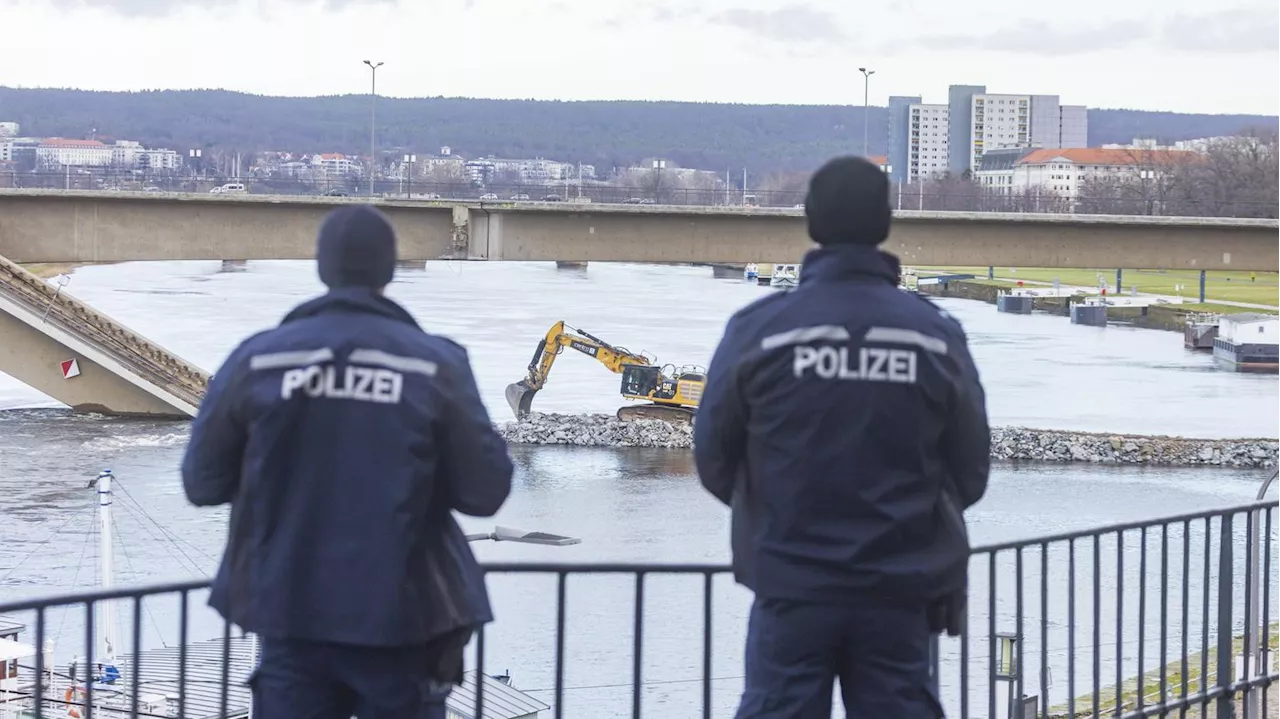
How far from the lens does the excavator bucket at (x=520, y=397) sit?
1906 inches

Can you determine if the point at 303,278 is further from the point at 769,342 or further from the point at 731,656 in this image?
the point at 769,342

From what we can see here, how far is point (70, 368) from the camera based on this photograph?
44688 millimetres

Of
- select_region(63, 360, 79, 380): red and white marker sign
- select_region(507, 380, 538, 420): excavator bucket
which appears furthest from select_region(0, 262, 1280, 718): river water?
select_region(63, 360, 79, 380): red and white marker sign

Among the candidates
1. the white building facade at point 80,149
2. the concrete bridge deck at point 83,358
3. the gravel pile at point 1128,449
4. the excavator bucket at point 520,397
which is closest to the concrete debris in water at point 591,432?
the excavator bucket at point 520,397

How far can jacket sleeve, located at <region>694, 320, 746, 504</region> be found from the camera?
358cm

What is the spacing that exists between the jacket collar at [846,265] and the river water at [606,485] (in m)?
3.59

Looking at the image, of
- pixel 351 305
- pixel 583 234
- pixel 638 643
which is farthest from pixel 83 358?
pixel 351 305

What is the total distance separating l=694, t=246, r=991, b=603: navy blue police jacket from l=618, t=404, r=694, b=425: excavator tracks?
1766 inches

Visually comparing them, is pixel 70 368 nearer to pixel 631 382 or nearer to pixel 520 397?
pixel 520 397

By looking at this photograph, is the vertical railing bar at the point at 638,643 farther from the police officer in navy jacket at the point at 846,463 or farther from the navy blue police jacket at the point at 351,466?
the navy blue police jacket at the point at 351,466

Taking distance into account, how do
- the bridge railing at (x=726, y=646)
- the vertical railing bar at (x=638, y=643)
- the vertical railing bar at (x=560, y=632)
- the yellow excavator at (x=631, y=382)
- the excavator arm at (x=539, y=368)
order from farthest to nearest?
the yellow excavator at (x=631, y=382), the excavator arm at (x=539, y=368), the bridge railing at (x=726, y=646), the vertical railing bar at (x=638, y=643), the vertical railing bar at (x=560, y=632)

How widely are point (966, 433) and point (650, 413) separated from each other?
149ft

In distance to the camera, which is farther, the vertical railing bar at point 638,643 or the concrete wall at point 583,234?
the concrete wall at point 583,234

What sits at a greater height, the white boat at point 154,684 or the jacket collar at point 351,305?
the jacket collar at point 351,305
